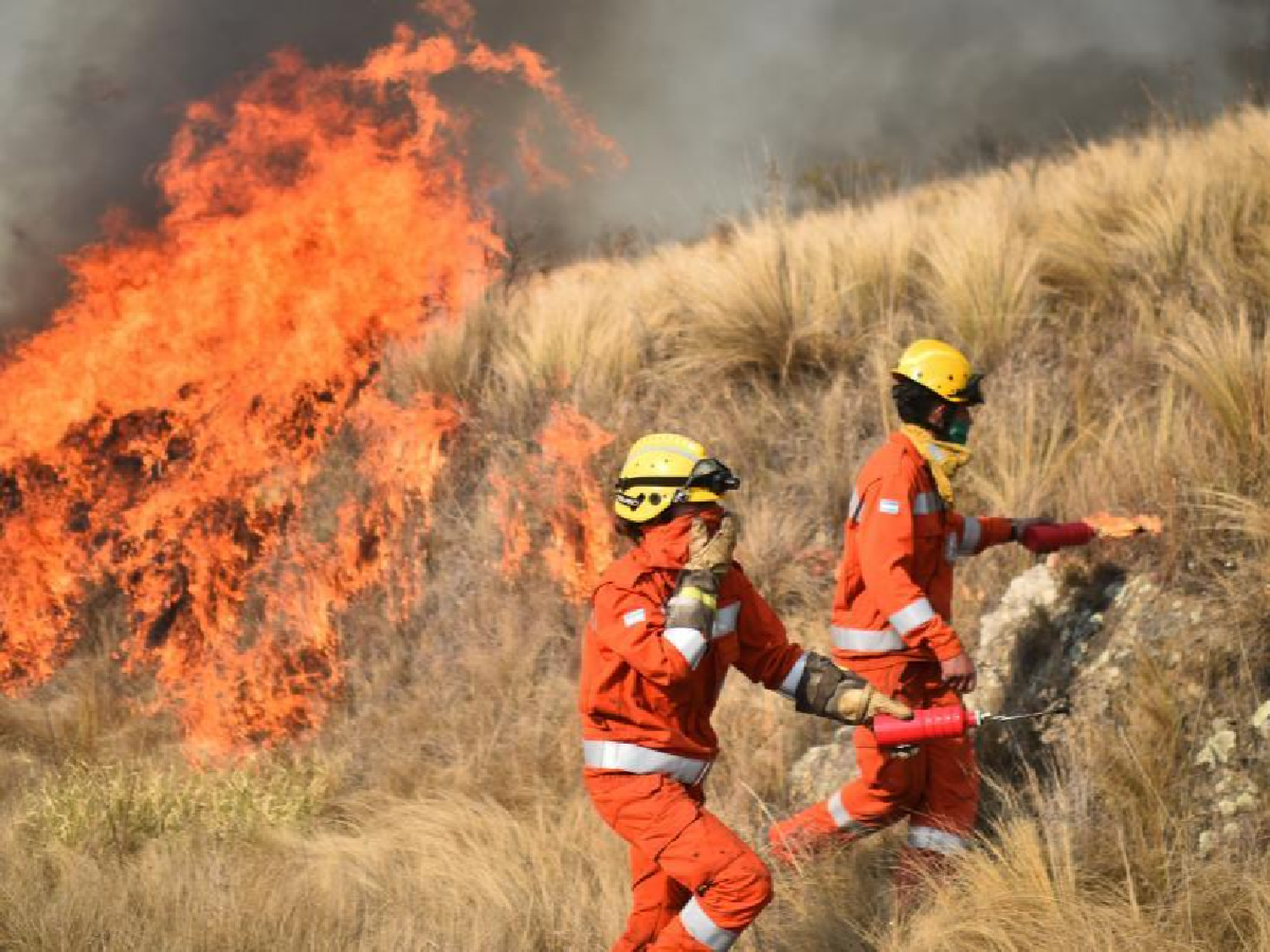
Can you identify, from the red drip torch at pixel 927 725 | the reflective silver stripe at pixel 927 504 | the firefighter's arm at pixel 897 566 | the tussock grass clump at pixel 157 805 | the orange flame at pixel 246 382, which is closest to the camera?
the red drip torch at pixel 927 725

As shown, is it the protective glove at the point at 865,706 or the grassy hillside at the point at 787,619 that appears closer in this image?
the protective glove at the point at 865,706

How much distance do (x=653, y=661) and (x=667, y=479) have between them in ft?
1.75

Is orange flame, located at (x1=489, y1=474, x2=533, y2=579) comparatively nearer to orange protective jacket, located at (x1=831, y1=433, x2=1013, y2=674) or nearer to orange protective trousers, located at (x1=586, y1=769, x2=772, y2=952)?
orange protective jacket, located at (x1=831, y1=433, x2=1013, y2=674)

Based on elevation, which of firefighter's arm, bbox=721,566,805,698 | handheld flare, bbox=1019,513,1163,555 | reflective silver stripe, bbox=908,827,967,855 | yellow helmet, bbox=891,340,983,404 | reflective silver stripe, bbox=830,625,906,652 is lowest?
reflective silver stripe, bbox=908,827,967,855

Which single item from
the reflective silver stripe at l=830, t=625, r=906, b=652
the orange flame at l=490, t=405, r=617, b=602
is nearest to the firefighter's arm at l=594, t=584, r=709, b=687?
the reflective silver stripe at l=830, t=625, r=906, b=652

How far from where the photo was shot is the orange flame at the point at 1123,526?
4.28m

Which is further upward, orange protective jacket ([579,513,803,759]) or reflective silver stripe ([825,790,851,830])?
orange protective jacket ([579,513,803,759])

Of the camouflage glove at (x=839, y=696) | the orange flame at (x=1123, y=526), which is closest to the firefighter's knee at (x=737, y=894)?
the camouflage glove at (x=839, y=696)

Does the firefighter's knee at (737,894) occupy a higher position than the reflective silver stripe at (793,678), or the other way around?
the reflective silver stripe at (793,678)

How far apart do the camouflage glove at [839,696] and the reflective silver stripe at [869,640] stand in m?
0.49

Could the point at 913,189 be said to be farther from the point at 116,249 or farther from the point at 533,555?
the point at 116,249

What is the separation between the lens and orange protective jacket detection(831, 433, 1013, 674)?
377cm

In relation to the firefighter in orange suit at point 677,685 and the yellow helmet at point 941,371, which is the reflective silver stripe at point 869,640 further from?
the yellow helmet at point 941,371

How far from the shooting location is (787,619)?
571 cm
